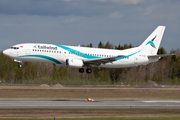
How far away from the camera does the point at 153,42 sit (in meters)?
64.2

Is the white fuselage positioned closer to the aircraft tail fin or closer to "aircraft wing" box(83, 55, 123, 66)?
"aircraft wing" box(83, 55, 123, 66)

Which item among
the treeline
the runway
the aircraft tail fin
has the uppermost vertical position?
the aircraft tail fin

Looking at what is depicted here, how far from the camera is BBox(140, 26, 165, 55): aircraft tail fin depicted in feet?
206

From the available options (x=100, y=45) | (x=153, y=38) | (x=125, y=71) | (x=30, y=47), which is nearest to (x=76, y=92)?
(x=30, y=47)

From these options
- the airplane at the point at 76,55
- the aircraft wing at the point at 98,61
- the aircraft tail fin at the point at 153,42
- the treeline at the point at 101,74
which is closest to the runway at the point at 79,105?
the airplane at the point at 76,55

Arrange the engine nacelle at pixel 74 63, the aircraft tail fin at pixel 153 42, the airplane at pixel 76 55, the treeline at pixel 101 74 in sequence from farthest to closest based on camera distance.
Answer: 1. the treeline at pixel 101 74
2. the aircraft tail fin at pixel 153 42
3. the engine nacelle at pixel 74 63
4. the airplane at pixel 76 55

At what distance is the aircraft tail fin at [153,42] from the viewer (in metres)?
62.9

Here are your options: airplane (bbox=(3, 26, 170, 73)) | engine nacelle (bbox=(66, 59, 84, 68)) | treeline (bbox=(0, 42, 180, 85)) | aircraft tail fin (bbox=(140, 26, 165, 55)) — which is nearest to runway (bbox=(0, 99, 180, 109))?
engine nacelle (bbox=(66, 59, 84, 68))

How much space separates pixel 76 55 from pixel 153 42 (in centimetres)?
1950

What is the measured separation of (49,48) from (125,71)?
4542cm

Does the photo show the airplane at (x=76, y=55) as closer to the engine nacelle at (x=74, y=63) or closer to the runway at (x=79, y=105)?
the engine nacelle at (x=74, y=63)
